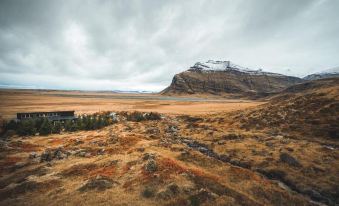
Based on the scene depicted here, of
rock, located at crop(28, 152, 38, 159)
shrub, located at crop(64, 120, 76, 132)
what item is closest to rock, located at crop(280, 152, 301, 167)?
rock, located at crop(28, 152, 38, 159)

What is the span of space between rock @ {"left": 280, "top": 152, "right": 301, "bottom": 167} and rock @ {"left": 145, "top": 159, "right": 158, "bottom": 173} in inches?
768

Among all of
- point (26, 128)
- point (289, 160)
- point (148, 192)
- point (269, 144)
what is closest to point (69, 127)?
point (26, 128)

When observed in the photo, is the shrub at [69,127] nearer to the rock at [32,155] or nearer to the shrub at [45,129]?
the shrub at [45,129]

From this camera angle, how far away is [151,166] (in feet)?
92.6

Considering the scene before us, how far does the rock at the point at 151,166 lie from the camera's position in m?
27.6

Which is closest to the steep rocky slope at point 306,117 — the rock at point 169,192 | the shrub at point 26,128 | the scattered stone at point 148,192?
the rock at point 169,192

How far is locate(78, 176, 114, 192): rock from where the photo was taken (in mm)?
22891

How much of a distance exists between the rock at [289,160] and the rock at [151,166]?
64.0ft

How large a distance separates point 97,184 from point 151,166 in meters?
7.41

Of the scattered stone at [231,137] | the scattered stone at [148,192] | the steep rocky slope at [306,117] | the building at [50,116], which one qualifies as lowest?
the scattered stone at [148,192]

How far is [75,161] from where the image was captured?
32312 mm

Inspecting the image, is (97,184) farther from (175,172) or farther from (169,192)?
(175,172)

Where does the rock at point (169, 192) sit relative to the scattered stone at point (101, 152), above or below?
above

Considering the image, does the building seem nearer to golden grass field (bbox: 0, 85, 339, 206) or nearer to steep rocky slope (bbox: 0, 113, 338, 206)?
golden grass field (bbox: 0, 85, 339, 206)
